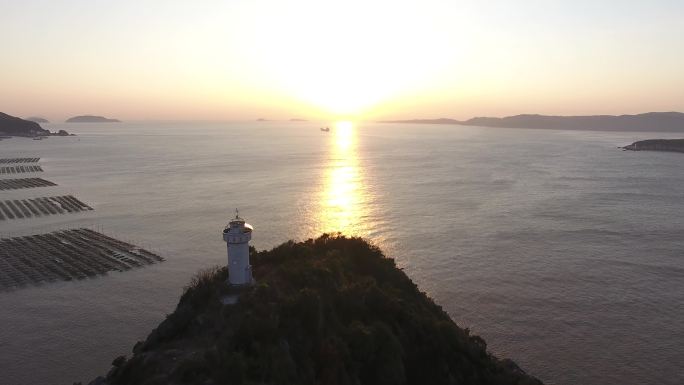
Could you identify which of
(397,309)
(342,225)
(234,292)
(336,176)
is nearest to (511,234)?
(342,225)

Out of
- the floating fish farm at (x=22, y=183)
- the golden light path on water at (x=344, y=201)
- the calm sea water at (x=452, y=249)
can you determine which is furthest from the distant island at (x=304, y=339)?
the floating fish farm at (x=22, y=183)

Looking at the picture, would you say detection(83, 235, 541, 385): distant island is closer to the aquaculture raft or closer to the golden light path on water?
the aquaculture raft

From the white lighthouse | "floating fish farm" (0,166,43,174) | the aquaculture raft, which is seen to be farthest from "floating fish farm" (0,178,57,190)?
the white lighthouse

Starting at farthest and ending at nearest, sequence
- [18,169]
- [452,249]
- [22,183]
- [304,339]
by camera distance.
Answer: [18,169] < [22,183] < [452,249] < [304,339]

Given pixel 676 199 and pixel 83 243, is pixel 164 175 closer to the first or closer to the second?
pixel 83 243

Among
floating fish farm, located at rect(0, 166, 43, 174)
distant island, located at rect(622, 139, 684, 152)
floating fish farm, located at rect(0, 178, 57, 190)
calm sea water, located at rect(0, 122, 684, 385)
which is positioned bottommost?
calm sea water, located at rect(0, 122, 684, 385)

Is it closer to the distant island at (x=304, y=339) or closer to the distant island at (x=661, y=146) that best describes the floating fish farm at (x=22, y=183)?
the distant island at (x=304, y=339)

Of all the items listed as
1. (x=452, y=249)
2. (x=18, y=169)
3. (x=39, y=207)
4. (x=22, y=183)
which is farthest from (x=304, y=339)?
(x=18, y=169)

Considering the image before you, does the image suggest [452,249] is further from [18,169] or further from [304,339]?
[18,169]
